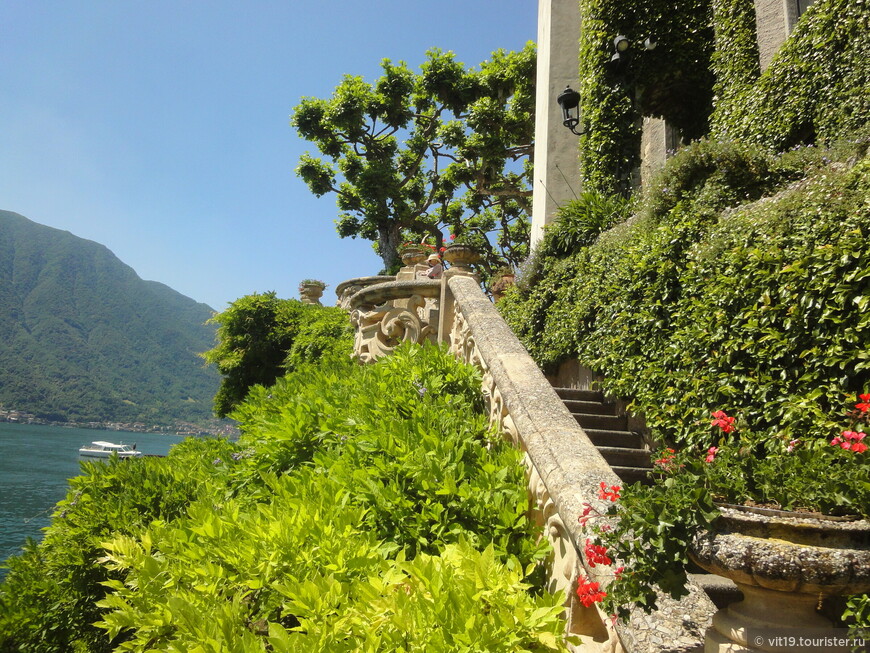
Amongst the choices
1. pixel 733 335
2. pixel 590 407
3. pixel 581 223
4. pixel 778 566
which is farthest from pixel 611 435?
pixel 778 566

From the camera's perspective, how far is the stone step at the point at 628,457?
5.22m

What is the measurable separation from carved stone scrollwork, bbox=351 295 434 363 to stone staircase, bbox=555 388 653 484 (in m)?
1.75

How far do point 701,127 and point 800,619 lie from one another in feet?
36.9

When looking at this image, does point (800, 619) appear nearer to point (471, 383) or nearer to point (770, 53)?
point (471, 383)

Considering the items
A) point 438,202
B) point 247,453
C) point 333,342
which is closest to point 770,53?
point 333,342

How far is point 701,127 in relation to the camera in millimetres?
11016

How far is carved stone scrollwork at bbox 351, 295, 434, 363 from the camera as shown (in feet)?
21.2

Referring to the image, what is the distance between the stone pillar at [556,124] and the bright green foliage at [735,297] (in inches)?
279

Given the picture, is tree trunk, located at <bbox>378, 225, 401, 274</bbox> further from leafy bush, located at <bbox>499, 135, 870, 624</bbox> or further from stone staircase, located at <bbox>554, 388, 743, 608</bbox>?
stone staircase, located at <bbox>554, 388, 743, 608</bbox>

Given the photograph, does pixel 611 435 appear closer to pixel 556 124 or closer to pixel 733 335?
pixel 733 335

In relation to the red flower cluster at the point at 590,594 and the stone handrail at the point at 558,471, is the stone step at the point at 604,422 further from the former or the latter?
the red flower cluster at the point at 590,594

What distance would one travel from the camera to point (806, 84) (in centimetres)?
727

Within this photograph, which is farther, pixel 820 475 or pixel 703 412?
pixel 703 412

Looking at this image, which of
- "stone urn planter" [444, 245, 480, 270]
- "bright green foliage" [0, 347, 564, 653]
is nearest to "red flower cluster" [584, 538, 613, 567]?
"bright green foliage" [0, 347, 564, 653]
